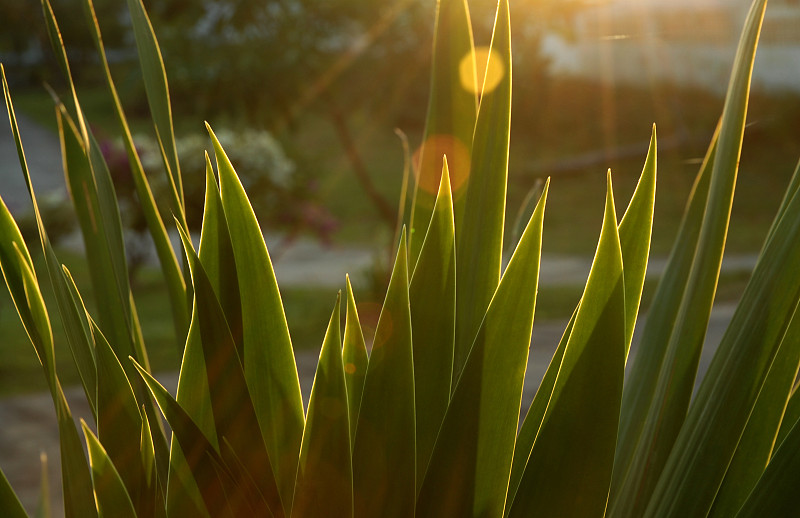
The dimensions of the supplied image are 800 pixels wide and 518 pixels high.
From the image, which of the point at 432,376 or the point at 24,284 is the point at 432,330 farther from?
the point at 24,284

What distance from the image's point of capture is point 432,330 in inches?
16.3

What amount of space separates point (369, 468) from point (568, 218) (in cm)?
767

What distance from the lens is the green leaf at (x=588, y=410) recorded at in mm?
317

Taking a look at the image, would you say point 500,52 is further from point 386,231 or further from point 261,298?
point 386,231

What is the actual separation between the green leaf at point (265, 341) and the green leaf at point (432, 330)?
0.07 meters

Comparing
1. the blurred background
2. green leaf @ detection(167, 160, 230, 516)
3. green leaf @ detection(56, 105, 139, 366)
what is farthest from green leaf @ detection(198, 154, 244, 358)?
the blurred background

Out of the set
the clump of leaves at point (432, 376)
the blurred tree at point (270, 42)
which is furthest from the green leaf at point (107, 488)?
the blurred tree at point (270, 42)

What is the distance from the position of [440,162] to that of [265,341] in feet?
0.72

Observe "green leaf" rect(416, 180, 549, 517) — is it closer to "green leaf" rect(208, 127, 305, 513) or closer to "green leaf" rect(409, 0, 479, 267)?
"green leaf" rect(208, 127, 305, 513)

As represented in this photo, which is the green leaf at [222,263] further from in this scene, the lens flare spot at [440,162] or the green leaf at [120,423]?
the lens flare spot at [440,162]

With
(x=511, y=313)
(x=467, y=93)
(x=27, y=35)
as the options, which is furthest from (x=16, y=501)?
(x=27, y=35)

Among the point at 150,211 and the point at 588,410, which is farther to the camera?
the point at 150,211

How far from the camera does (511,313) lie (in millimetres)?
338

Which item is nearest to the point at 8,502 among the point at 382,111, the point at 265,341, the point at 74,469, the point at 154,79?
the point at 74,469
